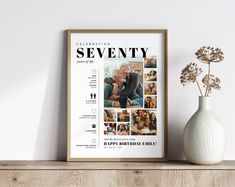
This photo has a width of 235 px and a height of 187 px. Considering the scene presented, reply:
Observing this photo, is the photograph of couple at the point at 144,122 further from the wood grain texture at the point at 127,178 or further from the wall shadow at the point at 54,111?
the wall shadow at the point at 54,111

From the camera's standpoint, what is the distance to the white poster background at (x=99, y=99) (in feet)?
6.02

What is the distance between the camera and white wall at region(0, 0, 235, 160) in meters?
1.86

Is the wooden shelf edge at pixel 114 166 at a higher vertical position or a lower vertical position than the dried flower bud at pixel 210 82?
lower

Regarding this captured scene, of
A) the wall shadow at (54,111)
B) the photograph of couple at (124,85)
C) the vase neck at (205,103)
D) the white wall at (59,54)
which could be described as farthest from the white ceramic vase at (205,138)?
the wall shadow at (54,111)

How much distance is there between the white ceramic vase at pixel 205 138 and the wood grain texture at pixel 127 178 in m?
0.06

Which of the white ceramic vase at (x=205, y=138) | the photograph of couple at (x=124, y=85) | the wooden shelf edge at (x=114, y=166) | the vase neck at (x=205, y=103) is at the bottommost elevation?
the wooden shelf edge at (x=114, y=166)

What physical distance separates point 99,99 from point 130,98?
13cm

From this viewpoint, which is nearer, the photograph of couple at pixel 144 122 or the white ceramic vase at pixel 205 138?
the white ceramic vase at pixel 205 138

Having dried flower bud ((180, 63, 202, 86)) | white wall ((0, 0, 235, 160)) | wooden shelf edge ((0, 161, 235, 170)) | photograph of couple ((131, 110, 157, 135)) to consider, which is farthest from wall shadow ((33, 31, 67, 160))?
dried flower bud ((180, 63, 202, 86))

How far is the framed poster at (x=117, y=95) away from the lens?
6.02 ft

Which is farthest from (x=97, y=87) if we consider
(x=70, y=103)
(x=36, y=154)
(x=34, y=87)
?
(x=36, y=154)

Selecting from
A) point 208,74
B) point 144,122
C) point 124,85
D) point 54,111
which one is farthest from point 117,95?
point 208,74

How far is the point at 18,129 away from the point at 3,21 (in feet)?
1.48

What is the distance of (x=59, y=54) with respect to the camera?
1.87m
